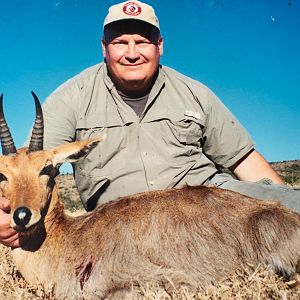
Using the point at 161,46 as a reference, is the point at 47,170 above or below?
below

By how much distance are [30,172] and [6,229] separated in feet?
2.56

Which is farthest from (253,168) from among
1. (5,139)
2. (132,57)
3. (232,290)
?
(5,139)

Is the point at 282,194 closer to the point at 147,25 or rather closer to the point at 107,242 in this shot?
the point at 107,242

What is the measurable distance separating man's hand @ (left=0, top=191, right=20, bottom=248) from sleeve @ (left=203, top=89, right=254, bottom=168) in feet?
12.8

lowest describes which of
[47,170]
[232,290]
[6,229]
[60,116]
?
[232,290]

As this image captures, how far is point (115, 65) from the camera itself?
781 cm

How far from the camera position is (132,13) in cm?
781

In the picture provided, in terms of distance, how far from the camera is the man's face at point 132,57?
7.74m

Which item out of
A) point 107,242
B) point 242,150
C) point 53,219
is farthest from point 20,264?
point 242,150

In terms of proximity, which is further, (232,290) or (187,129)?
(187,129)

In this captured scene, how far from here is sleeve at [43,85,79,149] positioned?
7691mm

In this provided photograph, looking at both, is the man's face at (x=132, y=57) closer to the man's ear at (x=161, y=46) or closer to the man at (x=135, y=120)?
the man at (x=135, y=120)

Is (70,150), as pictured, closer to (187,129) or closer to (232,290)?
(187,129)

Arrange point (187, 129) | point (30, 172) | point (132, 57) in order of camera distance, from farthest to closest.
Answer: point (187, 129)
point (132, 57)
point (30, 172)
